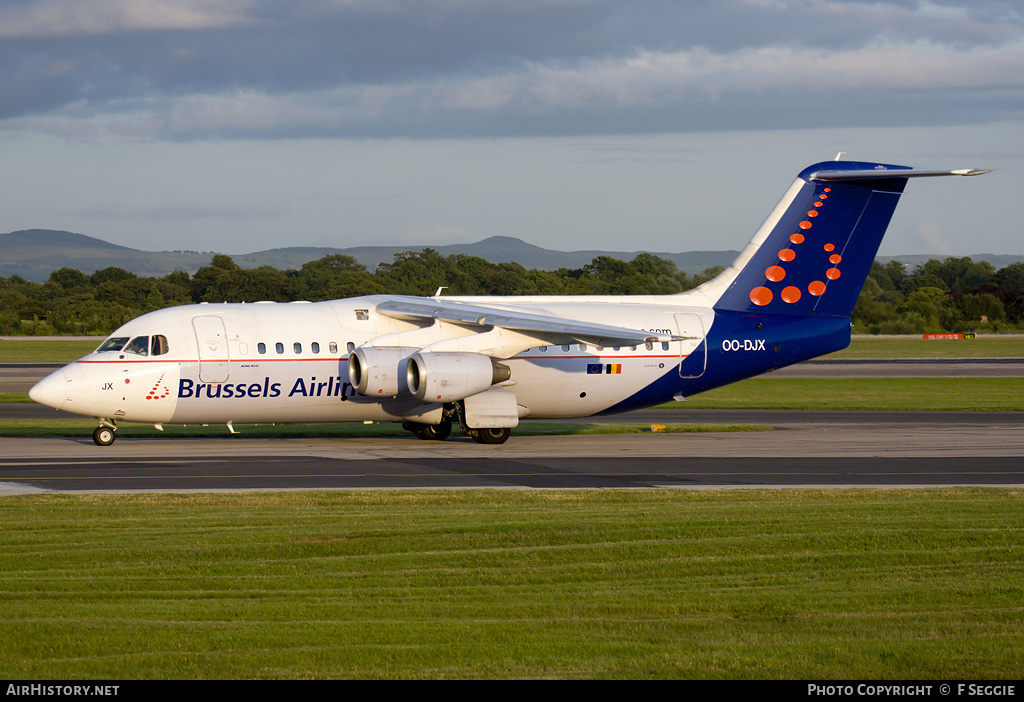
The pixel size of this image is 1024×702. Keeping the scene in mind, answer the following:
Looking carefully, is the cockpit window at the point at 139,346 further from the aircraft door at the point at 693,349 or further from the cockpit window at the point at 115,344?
the aircraft door at the point at 693,349

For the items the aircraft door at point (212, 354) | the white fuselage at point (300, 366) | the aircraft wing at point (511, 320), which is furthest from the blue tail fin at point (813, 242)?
the aircraft door at point (212, 354)

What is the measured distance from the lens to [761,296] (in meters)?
28.7

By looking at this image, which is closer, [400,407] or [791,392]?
[400,407]

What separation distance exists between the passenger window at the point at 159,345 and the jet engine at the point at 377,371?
4254 millimetres

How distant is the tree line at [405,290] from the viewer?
82.1 m

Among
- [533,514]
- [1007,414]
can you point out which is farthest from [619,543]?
[1007,414]

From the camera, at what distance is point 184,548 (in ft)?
40.6

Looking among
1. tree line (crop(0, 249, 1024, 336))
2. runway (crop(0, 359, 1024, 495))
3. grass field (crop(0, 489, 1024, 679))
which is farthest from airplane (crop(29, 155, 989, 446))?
tree line (crop(0, 249, 1024, 336))

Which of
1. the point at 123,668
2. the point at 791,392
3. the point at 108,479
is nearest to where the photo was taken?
the point at 123,668

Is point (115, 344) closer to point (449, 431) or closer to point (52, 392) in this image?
point (52, 392)

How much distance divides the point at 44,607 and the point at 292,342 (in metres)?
16.2

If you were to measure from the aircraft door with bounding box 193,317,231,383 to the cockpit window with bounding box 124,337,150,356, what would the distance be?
1132mm

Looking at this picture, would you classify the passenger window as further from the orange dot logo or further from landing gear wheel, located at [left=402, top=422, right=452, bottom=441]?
the orange dot logo

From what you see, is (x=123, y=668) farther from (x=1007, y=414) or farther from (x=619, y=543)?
(x=1007, y=414)
